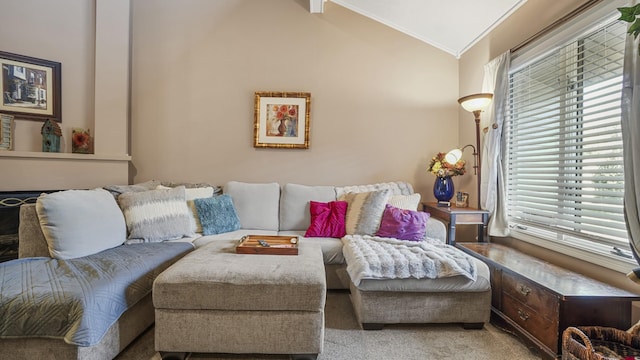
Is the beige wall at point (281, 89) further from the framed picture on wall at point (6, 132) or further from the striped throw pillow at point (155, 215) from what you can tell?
the framed picture on wall at point (6, 132)

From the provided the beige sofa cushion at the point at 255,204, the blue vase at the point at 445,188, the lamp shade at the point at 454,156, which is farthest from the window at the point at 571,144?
the beige sofa cushion at the point at 255,204

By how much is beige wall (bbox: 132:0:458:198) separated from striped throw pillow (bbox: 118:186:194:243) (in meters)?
0.85

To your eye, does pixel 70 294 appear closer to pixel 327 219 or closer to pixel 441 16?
pixel 327 219

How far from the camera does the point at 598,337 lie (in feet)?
4.35

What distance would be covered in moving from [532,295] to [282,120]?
2.74 m

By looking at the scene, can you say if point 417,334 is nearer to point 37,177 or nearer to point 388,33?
point 388,33

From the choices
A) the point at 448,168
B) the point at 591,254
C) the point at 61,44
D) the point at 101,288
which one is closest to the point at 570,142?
the point at 591,254

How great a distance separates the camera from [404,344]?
1.68m

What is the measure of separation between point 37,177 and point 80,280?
2.12 meters

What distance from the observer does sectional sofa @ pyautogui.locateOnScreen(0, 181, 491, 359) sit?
1.42 meters

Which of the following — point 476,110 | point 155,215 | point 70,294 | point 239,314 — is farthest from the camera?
point 476,110

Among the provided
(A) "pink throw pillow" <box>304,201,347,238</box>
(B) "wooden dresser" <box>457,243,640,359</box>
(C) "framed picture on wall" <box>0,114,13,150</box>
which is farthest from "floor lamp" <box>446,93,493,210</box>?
(C) "framed picture on wall" <box>0,114,13,150</box>

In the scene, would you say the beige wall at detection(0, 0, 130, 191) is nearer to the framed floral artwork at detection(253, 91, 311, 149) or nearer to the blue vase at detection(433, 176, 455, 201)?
the framed floral artwork at detection(253, 91, 311, 149)

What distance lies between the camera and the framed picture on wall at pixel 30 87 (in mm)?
2754
